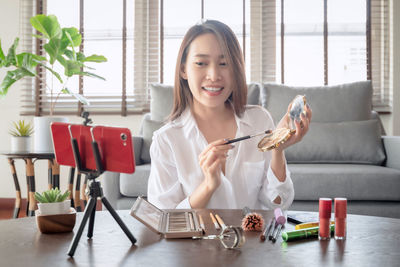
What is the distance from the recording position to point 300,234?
0.80 metres

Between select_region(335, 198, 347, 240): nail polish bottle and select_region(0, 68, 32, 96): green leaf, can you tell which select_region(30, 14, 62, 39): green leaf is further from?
select_region(335, 198, 347, 240): nail polish bottle

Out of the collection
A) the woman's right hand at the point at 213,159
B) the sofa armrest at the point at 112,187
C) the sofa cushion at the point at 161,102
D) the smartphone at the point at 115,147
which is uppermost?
the sofa cushion at the point at 161,102

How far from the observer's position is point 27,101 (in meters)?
3.63

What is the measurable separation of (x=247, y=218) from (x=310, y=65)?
287 cm

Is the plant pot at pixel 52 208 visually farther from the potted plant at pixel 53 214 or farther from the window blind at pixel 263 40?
the window blind at pixel 263 40

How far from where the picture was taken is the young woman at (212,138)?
3.94 ft

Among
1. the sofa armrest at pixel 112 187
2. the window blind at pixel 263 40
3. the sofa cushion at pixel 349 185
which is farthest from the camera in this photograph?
the window blind at pixel 263 40

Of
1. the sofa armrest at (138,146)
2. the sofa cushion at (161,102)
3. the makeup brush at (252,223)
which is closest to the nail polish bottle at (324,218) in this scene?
the makeup brush at (252,223)

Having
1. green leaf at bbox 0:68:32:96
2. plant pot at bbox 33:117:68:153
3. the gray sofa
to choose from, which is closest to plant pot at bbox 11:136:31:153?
plant pot at bbox 33:117:68:153

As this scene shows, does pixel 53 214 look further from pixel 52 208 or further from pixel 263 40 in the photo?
pixel 263 40

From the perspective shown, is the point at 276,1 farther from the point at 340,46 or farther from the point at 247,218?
the point at 247,218

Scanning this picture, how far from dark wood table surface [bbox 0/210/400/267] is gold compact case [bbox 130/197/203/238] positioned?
19 millimetres

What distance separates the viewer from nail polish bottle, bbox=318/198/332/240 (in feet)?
2.57

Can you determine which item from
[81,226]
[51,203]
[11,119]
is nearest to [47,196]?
[51,203]
